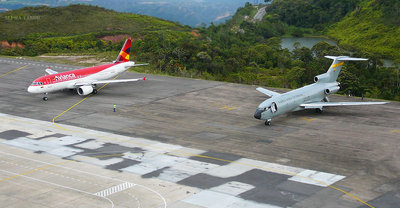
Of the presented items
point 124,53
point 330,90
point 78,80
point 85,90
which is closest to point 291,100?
point 330,90

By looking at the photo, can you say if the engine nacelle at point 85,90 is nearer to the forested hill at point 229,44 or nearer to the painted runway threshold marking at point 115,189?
the forested hill at point 229,44

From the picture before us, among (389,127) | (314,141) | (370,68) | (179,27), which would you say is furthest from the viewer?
(179,27)

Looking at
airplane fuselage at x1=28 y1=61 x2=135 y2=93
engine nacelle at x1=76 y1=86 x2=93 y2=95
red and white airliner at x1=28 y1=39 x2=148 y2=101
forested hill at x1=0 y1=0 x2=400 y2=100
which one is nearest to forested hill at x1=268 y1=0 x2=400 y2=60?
forested hill at x1=0 y1=0 x2=400 y2=100

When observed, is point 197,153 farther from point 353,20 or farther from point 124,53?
point 353,20

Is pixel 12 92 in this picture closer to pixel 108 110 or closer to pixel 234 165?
pixel 108 110

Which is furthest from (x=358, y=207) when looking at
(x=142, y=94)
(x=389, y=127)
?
(x=142, y=94)

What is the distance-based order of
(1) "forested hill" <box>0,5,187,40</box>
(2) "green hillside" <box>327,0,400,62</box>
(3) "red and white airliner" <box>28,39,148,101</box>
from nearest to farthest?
(3) "red and white airliner" <box>28,39,148,101</box> < (2) "green hillside" <box>327,0,400,62</box> < (1) "forested hill" <box>0,5,187,40</box>

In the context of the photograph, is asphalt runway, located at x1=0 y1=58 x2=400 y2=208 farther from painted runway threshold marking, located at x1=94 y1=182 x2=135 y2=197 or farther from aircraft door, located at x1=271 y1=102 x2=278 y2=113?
aircraft door, located at x1=271 y1=102 x2=278 y2=113
